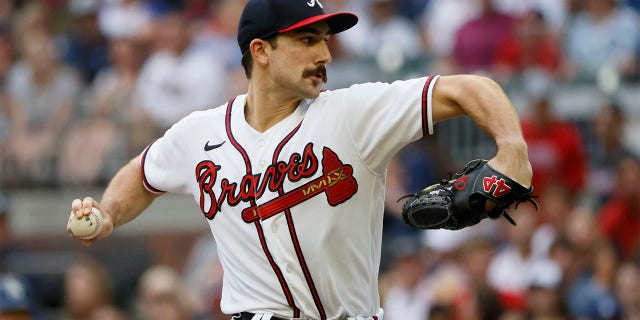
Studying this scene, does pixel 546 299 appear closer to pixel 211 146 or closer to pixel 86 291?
pixel 211 146

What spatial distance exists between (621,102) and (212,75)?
4.07 m

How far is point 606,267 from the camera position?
27.3ft

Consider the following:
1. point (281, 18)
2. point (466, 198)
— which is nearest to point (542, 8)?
point (281, 18)

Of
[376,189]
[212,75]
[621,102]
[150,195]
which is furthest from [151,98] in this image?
[376,189]

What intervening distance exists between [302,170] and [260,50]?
55 centimetres

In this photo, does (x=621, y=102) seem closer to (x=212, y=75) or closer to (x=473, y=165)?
(x=212, y=75)

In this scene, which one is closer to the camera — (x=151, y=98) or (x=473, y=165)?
(x=473, y=165)

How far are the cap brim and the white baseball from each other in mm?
1130

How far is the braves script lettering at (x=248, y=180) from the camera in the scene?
15.8ft

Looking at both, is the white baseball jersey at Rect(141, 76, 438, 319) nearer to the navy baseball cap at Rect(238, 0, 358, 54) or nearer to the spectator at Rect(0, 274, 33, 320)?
the navy baseball cap at Rect(238, 0, 358, 54)

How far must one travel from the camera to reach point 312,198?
189 inches

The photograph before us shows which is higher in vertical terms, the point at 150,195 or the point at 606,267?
the point at 150,195

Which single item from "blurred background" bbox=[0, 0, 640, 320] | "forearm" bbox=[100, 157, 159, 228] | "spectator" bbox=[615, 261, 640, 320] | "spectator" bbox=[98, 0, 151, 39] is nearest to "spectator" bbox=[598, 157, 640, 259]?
"blurred background" bbox=[0, 0, 640, 320]

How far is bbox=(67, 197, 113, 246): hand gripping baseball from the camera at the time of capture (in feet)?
16.4
